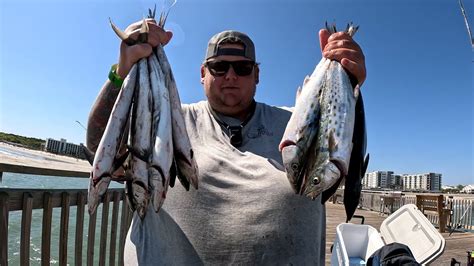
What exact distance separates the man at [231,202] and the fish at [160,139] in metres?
0.16

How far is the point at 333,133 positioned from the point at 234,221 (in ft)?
2.43

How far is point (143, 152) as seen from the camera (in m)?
1.58

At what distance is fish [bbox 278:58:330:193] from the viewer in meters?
1.69

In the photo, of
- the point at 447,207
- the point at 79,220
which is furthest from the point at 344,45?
the point at 447,207

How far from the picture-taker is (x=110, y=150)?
1.60m

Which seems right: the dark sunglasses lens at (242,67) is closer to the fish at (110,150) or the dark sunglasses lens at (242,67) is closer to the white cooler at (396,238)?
the fish at (110,150)

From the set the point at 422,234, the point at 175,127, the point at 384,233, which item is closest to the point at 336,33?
the point at 175,127

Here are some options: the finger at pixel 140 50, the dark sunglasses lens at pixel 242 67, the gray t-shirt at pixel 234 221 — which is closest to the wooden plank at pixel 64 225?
the gray t-shirt at pixel 234 221

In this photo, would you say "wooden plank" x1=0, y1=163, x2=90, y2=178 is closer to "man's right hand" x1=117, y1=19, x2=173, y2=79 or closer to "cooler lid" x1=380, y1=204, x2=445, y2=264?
"man's right hand" x1=117, y1=19, x2=173, y2=79

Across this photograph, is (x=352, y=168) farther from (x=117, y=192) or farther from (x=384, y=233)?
(x=117, y=192)

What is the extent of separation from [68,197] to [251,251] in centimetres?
173

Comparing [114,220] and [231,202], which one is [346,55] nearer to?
[231,202]

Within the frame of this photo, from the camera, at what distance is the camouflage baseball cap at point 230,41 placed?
221 cm

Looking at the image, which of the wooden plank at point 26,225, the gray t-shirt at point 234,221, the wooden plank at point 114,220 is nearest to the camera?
the gray t-shirt at point 234,221
